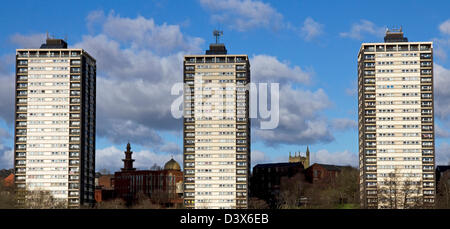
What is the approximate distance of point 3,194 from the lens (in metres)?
168
